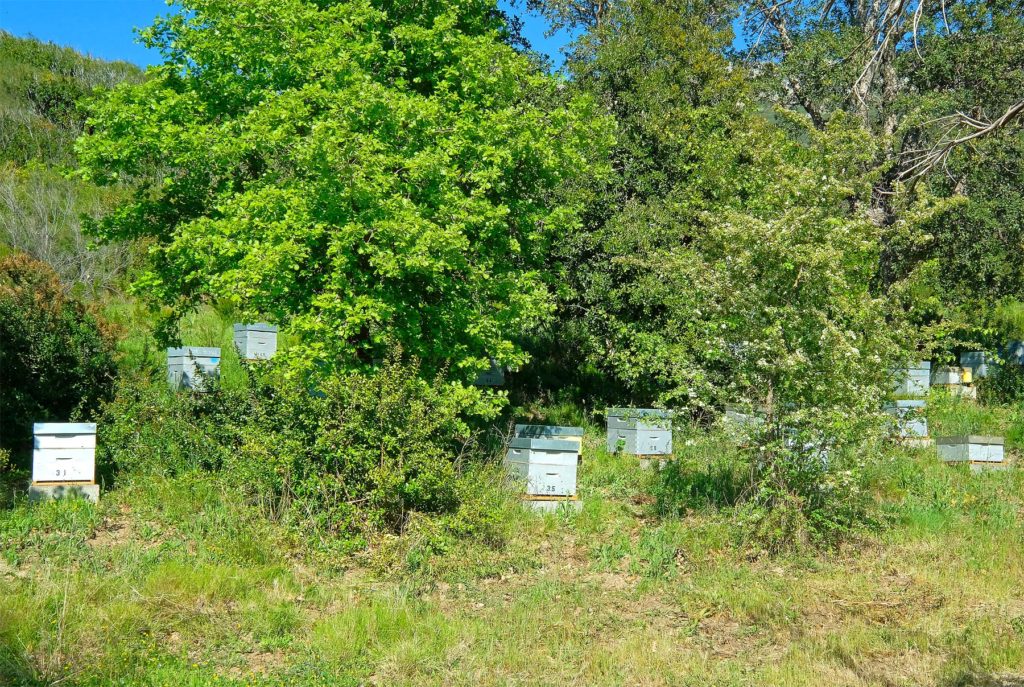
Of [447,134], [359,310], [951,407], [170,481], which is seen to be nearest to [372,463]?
[359,310]

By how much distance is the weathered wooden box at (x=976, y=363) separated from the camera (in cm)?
1909

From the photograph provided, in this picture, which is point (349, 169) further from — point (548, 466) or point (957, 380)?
point (957, 380)

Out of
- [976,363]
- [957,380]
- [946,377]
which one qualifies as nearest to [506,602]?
[946,377]

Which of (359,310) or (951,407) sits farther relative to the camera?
(951,407)

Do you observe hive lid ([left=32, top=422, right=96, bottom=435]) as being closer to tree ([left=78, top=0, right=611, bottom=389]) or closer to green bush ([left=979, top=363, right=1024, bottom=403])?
tree ([left=78, top=0, right=611, bottom=389])

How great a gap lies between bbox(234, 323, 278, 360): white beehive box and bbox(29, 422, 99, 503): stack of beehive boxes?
5.06m

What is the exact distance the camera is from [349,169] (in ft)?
35.7

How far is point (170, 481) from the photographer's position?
11000mm

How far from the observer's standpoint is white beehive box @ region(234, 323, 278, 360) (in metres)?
15.6

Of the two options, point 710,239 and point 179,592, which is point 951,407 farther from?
point 179,592

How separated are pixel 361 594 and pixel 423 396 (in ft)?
8.04

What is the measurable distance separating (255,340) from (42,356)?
3.40 meters

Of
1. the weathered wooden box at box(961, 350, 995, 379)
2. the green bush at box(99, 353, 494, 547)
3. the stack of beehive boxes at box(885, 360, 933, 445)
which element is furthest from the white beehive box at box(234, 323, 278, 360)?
the weathered wooden box at box(961, 350, 995, 379)

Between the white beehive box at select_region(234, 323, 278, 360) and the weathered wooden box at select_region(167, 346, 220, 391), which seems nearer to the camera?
the weathered wooden box at select_region(167, 346, 220, 391)
